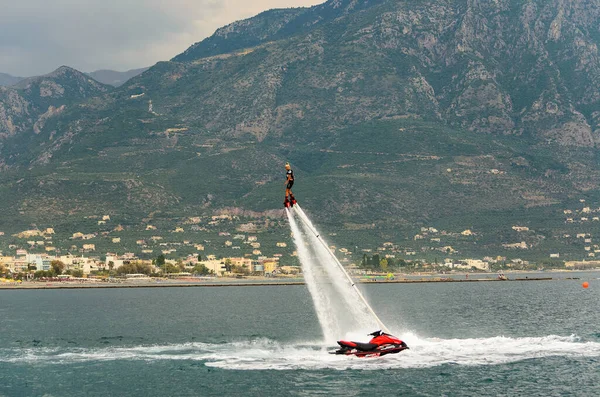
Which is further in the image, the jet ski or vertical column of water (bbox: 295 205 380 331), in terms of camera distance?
vertical column of water (bbox: 295 205 380 331)

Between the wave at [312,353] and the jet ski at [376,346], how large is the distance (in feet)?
Answer: 2.61

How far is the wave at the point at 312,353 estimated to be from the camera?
101m

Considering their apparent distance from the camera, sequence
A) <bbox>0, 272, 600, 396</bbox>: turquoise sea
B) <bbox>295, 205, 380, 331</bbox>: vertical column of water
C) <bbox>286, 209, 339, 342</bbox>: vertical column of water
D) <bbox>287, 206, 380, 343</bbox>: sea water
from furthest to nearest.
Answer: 1. <bbox>286, 209, 339, 342</bbox>: vertical column of water
2. <bbox>287, 206, 380, 343</bbox>: sea water
3. <bbox>295, 205, 380, 331</bbox>: vertical column of water
4. <bbox>0, 272, 600, 396</bbox>: turquoise sea

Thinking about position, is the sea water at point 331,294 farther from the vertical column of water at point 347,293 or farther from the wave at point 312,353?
the wave at point 312,353

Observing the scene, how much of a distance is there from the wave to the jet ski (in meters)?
0.79

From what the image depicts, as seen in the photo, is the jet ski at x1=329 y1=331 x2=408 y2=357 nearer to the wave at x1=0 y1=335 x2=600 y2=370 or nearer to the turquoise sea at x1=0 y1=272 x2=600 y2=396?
the wave at x1=0 y1=335 x2=600 y2=370

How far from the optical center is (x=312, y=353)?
353 feet

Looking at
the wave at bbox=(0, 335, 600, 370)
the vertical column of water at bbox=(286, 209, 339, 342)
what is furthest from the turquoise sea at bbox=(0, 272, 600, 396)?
the vertical column of water at bbox=(286, 209, 339, 342)

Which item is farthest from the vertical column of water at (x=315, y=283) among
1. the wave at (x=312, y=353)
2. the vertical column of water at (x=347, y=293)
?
the wave at (x=312, y=353)

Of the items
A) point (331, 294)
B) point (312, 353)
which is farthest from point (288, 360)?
point (331, 294)

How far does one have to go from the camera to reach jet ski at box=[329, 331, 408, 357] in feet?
332

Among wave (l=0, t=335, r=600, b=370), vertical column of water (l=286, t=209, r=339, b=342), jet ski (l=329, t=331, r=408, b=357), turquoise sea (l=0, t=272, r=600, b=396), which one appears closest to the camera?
turquoise sea (l=0, t=272, r=600, b=396)

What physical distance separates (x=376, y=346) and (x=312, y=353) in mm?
9774

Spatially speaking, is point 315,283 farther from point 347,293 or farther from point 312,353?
point 312,353
